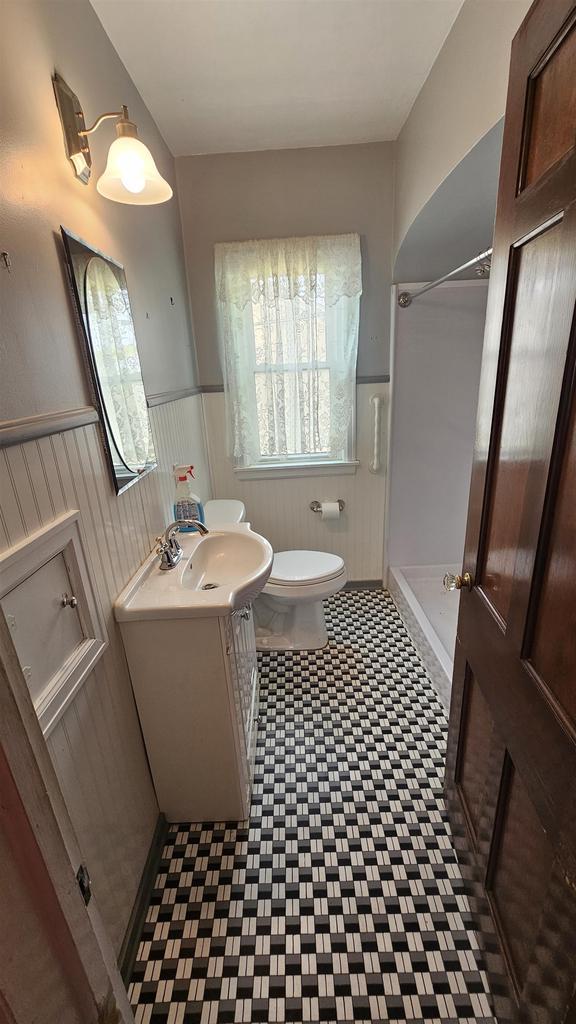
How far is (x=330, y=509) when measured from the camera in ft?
8.78

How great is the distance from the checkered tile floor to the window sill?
135 cm

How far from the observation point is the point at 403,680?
82.2 inches

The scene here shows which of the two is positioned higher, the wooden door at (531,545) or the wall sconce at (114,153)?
the wall sconce at (114,153)

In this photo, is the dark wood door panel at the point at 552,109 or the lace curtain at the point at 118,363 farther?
the lace curtain at the point at 118,363

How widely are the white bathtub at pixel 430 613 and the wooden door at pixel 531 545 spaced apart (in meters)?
0.93

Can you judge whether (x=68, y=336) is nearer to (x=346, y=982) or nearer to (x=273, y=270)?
(x=273, y=270)

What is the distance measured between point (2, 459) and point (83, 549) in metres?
0.33

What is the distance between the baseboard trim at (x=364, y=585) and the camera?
2.94 m

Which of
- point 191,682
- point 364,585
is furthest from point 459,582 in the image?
point 364,585

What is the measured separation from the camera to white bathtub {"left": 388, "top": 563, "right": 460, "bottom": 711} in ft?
6.58

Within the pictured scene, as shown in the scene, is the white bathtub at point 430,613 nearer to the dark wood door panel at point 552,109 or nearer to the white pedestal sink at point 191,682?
the white pedestal sink at point 191,682

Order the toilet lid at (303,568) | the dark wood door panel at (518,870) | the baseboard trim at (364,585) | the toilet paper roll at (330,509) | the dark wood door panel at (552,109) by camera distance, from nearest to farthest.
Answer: the dark wood door panel at (552,109) < the dark wood door panel at (518,870) < the toilet lid at (303,568) < the toilet paper roll at (330,509) < the baseboard trim at (364,585)

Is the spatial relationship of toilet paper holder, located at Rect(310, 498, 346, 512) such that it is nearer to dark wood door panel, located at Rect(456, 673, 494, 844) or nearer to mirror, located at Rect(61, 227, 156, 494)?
mirror, located at Rect(61, 227, 156, 494)

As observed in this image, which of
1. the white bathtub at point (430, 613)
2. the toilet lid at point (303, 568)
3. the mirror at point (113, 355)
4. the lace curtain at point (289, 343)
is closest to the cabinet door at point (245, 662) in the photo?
the toilet lid at point (303, 568)
